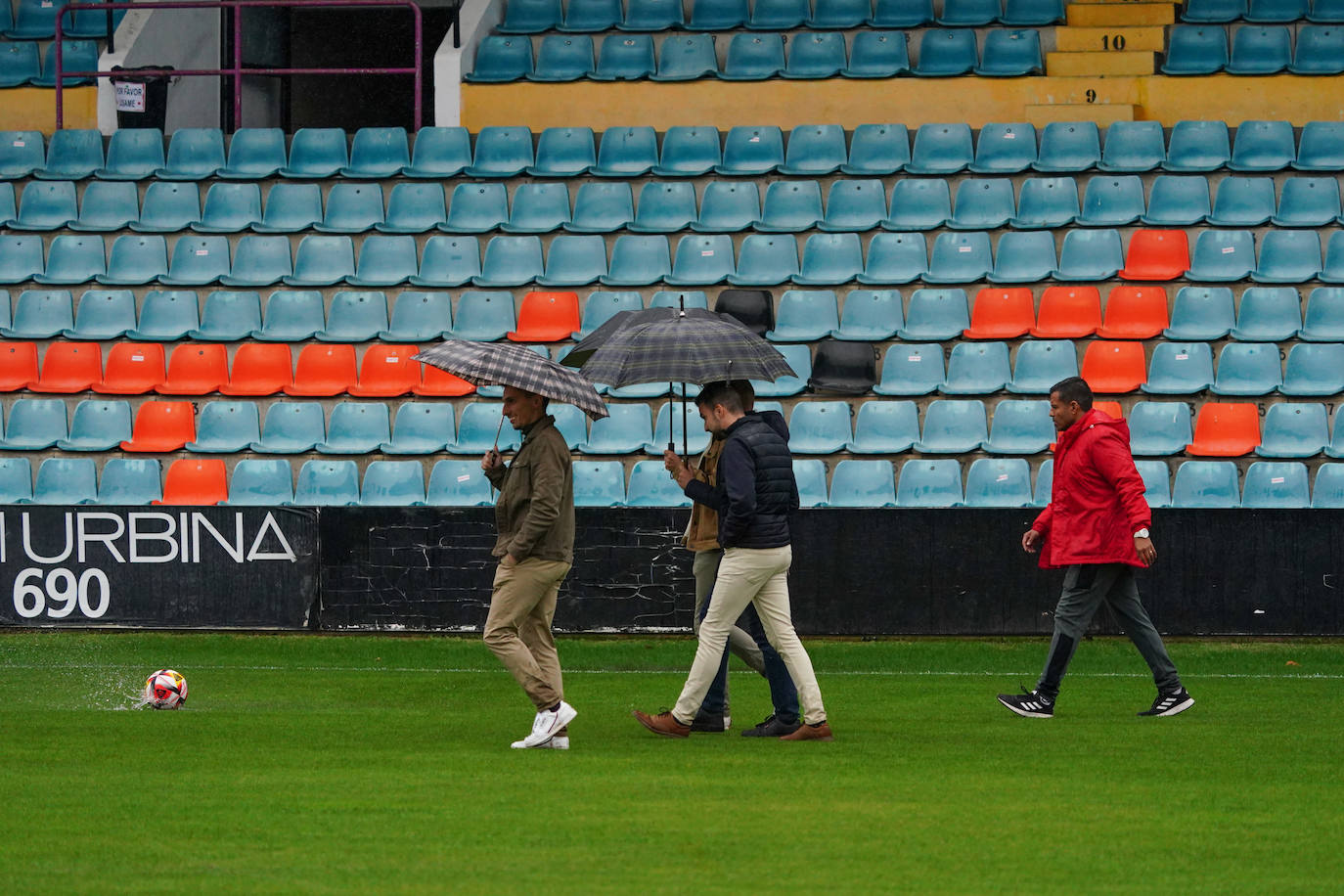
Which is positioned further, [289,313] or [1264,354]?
[289,313]

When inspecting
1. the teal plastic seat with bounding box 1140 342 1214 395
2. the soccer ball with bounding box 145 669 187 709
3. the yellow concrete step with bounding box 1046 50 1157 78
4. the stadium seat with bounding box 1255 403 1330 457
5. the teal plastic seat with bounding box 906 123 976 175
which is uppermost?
the yellow concrete step with bounding box 1046 50 1157 78

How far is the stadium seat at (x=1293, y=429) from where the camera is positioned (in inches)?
622

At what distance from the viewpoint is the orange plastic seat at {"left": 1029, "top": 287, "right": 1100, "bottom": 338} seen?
55.7ft

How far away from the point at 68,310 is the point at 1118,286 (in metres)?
9.88

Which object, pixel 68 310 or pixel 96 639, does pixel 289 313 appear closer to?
pixel 68 310

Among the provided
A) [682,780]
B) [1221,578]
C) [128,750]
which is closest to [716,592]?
[682,780]

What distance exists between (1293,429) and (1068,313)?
89.2 inches

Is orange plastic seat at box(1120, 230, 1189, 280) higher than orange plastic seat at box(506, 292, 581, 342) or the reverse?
higher

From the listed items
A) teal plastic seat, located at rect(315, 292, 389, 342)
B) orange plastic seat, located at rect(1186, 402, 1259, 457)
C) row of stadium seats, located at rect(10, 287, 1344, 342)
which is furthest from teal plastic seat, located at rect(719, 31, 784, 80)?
orange plastic seat, located at rect(1186, 402, 1259, 457)

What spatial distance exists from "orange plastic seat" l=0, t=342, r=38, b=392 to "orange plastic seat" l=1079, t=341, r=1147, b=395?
966 centimetres

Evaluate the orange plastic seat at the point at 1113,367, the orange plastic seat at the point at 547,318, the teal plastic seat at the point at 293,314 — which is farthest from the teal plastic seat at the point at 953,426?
the teal plastic seat at the point at 293,314

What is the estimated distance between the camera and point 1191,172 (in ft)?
59.3

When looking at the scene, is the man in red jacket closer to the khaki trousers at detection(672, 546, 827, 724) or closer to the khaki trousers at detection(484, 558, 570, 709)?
the khaki trousers at detection(672, 546, 827, 724)

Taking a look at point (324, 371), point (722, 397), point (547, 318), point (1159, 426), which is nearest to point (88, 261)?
point (324, 371)
